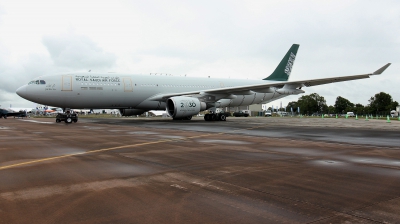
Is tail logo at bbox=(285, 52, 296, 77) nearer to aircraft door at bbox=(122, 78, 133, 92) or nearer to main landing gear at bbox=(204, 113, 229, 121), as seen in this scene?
main landing gear at bbox=(204, 113, 229, 121)

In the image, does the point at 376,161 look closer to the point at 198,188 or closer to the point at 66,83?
the point at 198,188

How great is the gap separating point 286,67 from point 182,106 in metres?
15.1

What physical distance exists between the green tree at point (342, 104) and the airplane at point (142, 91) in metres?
123

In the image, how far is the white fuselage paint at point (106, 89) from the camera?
2203cm

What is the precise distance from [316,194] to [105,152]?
5351 mm

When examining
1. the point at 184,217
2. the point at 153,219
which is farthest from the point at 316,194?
the point at 153,219

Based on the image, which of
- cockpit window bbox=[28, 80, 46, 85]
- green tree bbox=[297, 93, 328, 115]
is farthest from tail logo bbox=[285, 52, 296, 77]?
green tree bbox=[297, 93, 328, 115]

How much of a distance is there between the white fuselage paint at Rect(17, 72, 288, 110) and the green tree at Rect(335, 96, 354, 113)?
123 meters

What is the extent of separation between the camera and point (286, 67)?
32781 millimetres

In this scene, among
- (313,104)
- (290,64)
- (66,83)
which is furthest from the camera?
(313,104)

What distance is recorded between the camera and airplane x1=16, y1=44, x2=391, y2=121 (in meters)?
22.1

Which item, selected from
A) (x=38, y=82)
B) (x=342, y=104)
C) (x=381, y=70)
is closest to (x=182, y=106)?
(x=38, y=82)

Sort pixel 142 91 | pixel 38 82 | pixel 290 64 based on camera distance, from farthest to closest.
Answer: pixel 290 64, pixel 142 91, pixel 38 82

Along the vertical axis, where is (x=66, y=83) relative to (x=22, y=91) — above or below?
above
